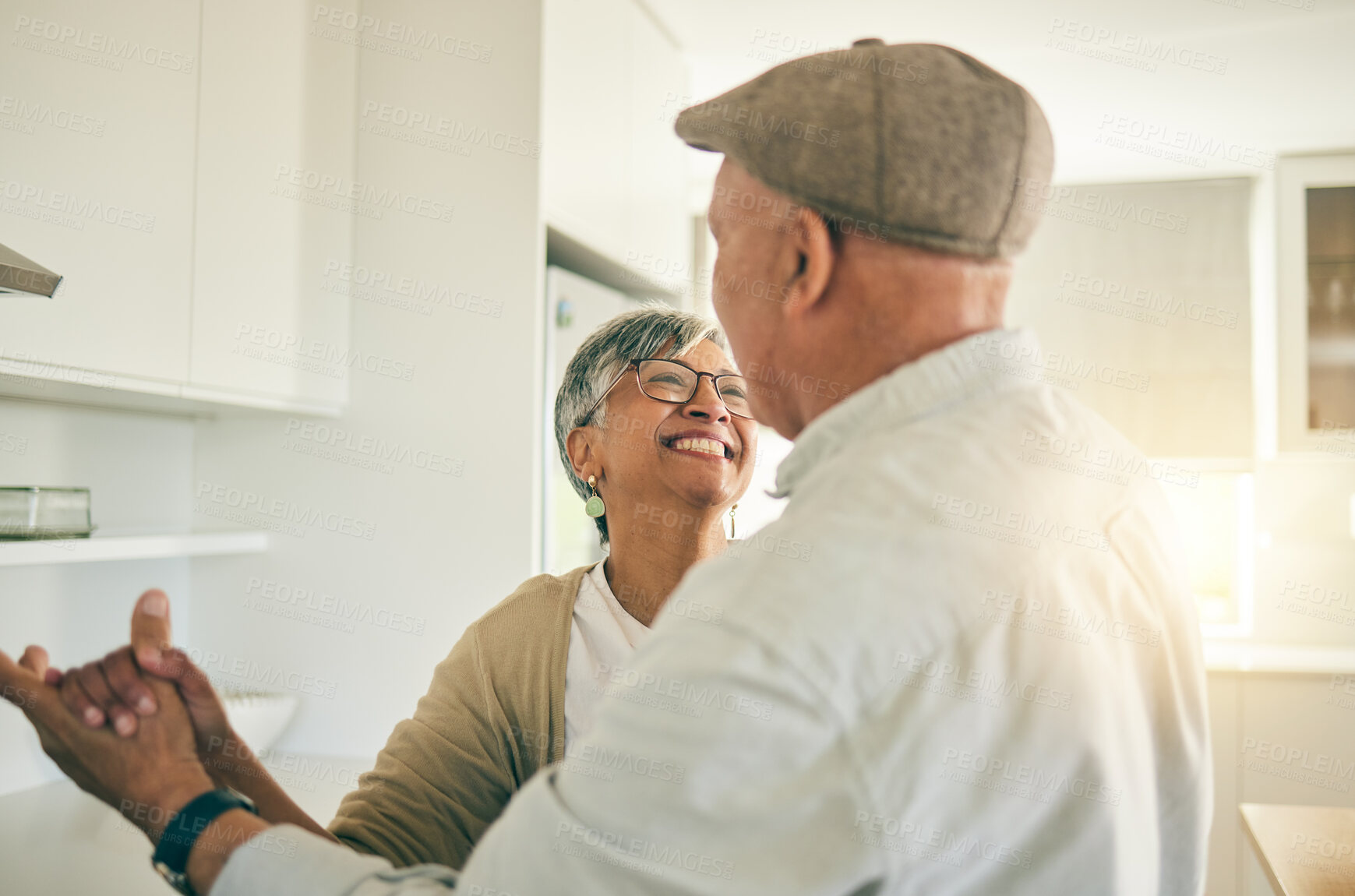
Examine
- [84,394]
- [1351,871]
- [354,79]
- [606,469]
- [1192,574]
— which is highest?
[354,79]

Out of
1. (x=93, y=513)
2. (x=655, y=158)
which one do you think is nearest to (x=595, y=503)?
(x=93, y=513)

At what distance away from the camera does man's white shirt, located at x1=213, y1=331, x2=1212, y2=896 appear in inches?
19.8

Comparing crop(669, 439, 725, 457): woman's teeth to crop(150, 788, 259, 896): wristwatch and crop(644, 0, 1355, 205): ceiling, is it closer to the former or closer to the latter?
crop(150, 788, 259, 896): wristwatch

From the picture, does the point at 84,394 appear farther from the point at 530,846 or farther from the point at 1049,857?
the point at 1049,857

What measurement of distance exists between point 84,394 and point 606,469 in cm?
100

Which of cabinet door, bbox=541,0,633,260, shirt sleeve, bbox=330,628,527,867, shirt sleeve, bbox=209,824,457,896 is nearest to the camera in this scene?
shirt sleeve, bbox=209,824,457,896

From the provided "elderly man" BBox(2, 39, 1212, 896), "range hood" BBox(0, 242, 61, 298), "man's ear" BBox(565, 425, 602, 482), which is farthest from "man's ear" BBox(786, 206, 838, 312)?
"range hood" BBox(0, 242, 61, 298)

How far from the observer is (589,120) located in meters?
2.43

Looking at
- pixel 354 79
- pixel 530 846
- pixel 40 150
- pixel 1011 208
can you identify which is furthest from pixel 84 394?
pixel 1011 208

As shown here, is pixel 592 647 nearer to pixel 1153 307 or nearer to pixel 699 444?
pixel 699 444

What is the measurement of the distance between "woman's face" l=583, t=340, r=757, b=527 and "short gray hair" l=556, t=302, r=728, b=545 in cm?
2

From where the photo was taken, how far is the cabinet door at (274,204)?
179 cm

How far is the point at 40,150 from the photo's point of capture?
144 centimetres

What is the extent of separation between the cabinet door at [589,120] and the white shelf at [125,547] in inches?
37.5
